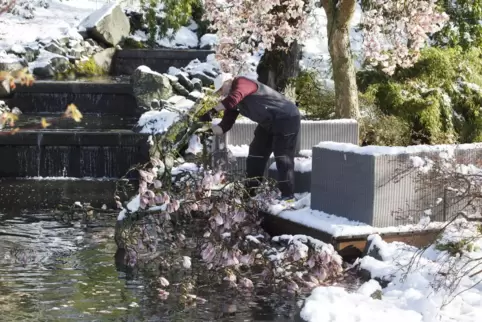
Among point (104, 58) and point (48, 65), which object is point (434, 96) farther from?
point (104, 58)

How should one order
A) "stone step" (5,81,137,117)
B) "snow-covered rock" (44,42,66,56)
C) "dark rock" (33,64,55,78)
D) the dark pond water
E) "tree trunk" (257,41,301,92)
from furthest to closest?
"snow-covered rock" (44,42,66,56), "dark rock" (33,64,55,78), "stone step" (5,81,137,117), "tree trunk" (257,41,301,92), the dark pond water

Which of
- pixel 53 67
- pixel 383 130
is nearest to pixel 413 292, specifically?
pixel 383 130

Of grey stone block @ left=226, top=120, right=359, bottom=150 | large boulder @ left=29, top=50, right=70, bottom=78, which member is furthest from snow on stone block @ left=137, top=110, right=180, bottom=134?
large boulder @ left=29, top=50, right=70, bottom=78

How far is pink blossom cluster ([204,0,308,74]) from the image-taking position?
1177cm

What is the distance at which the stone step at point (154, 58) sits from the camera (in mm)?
19078

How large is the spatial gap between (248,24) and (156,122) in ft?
8.23

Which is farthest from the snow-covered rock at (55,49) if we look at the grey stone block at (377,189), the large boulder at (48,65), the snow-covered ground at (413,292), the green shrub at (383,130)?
the snow-covered ground at (413,292)

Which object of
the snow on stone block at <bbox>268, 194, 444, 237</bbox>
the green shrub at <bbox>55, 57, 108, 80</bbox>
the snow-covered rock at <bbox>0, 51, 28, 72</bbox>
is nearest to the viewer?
the snow on stone block at <bbox>268, 194, 444, 237</bbox>

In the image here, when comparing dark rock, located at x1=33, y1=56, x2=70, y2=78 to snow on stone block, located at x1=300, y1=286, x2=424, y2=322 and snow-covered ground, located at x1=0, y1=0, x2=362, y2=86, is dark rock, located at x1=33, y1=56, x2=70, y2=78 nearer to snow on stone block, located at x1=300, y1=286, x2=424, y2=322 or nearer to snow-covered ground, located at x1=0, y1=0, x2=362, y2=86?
snow-covered ground, located at x1=0, y1=0, x2=362, y2=86

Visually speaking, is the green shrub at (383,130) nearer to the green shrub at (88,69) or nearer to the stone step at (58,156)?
the stone step at (58,156)

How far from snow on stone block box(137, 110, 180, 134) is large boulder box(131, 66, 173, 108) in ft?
5.91

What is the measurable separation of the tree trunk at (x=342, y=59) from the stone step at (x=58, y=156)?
10.9ft

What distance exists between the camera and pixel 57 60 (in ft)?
59.1

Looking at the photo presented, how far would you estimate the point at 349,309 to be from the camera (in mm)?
5098
